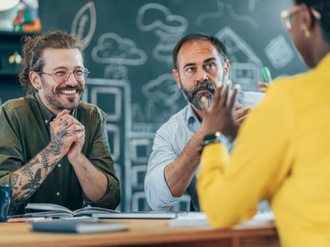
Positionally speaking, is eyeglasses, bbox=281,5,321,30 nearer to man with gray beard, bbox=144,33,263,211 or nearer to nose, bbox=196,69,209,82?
man with gray beard, bbox=144,33,263,211

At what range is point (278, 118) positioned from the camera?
1510 mm

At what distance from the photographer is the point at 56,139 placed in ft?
9.50

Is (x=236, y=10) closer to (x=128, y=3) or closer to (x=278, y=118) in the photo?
(x=128, y=3)

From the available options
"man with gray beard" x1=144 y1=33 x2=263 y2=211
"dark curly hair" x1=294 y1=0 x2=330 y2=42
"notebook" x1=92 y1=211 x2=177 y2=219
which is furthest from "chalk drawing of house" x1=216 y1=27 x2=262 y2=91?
"dark curly hair" x1=294 y1=0 x2=330 y2=42

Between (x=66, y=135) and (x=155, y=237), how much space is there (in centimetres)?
143

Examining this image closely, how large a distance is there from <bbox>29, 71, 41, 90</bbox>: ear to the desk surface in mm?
1446

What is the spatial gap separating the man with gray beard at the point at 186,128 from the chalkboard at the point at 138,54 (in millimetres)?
1064

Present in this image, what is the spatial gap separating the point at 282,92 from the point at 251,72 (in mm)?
3321

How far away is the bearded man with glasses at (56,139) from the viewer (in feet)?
9.42

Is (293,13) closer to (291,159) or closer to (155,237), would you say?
(291,159)

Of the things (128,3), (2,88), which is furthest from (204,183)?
(128,3)

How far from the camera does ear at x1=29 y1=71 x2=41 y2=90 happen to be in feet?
10.4

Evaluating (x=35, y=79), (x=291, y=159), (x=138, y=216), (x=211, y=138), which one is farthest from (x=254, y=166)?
(x=35, y=79)

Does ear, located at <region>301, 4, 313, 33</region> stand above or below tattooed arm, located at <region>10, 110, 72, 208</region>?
above
